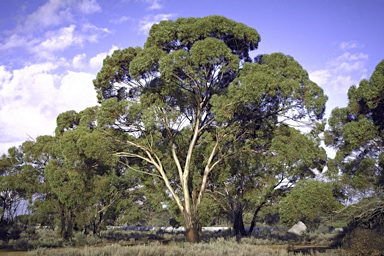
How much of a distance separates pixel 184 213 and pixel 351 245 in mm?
9062

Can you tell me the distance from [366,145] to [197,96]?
9695mm

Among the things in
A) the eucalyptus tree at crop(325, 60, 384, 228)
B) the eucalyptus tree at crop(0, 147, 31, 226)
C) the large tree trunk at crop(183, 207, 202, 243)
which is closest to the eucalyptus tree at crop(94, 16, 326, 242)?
the large tree trunk at crop(183, 207, 202, 243)

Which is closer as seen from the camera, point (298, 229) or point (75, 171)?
point (75, 171)

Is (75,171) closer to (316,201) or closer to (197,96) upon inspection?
(197,96)

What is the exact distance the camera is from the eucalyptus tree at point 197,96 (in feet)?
62.6

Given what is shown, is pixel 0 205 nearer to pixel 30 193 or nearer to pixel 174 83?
pixel 30 193

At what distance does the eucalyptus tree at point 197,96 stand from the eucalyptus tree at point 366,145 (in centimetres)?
225

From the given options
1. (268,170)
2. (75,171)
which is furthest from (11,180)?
(268,170)

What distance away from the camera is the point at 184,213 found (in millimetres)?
20281

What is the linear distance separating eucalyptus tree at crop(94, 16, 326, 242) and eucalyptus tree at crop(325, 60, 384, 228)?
225cm

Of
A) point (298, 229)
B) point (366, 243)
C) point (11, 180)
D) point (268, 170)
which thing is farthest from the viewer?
point (298, 229)

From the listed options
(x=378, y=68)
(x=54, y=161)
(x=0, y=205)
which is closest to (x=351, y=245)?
(x=378, y=68)

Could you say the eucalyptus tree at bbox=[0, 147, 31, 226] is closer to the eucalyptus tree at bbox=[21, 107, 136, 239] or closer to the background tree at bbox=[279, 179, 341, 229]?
the eucalyptus tree at bbox=[21, 107, 136, 239]

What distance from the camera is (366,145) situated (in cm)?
1781
